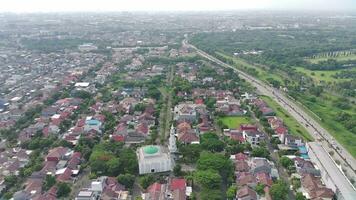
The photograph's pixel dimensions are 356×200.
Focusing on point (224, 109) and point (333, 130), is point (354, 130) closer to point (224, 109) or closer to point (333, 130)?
point (333, 130)

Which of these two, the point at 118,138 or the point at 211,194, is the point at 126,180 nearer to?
the point at 211,194

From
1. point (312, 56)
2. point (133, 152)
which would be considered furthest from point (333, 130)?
point (312, 56)

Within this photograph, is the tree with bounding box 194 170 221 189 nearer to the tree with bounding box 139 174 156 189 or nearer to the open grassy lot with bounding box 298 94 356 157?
the tree with bounding box 139 174 156 189

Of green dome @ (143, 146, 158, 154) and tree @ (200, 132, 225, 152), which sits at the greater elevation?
green dome @ (143, 146, 158, 154)

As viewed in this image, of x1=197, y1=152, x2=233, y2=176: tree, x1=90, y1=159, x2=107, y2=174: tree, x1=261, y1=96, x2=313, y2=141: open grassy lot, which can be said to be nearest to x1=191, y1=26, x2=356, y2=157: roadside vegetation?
x1=261, y1=96, x2=313, y2=141: open grassy lot

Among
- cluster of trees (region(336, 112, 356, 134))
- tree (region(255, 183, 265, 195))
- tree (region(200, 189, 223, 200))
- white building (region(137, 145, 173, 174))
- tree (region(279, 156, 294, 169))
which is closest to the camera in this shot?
tree (region(200, 189, 223, 200))

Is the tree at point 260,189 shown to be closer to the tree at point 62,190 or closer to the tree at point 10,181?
the tree at point 62,190

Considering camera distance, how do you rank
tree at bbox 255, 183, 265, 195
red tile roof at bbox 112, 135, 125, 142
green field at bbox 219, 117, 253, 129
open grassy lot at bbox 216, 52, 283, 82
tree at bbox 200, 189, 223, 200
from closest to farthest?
tree at bbox 200, 189, 223, 200, tree at bbox 255, 183, 265, 195, red tile roof at bbox 112, 135, 125, 142, green field at bbox 219, 117, 253, 129, open grassy lot at bbox 216, 52, 283, 82

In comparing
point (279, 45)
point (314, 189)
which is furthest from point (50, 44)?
point (314, 189)
